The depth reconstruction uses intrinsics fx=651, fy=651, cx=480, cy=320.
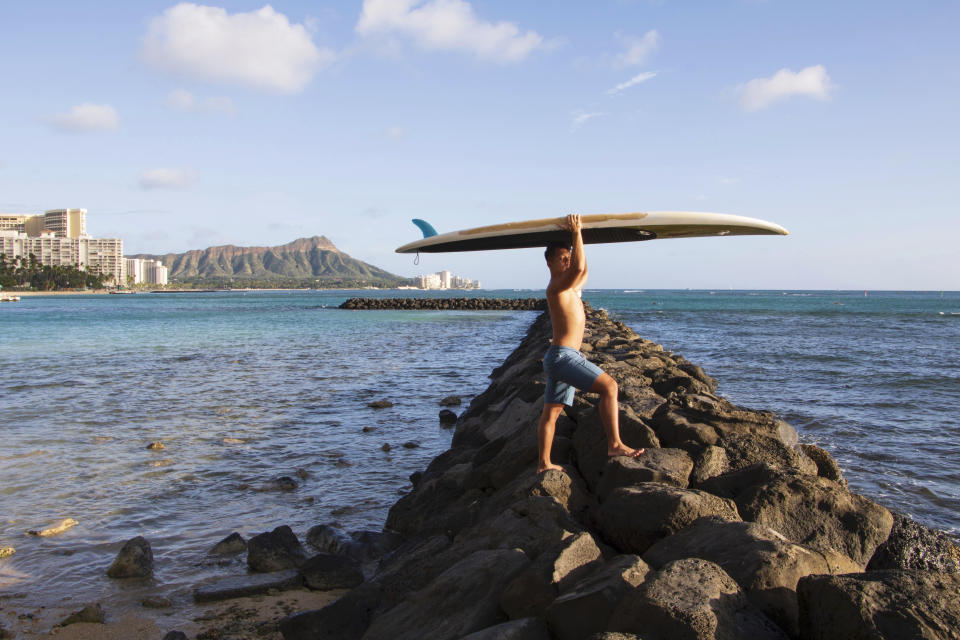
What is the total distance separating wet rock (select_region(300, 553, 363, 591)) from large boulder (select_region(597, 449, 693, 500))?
197cm

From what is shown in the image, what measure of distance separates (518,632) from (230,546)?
3.53 meters

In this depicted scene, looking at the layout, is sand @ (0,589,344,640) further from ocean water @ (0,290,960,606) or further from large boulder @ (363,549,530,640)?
large boulder @ (363,549,530,640)

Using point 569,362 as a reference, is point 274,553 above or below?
below

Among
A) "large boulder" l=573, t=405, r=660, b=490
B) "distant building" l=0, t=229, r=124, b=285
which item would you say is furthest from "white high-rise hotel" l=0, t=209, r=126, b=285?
"large boulder" l=573, t=405, r=660, b=490

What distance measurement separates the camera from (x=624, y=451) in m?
4.69

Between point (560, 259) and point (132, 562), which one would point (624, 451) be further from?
point (132, 562)

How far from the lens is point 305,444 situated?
928 centimetres

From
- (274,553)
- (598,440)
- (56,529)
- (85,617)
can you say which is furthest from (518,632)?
(56,529)

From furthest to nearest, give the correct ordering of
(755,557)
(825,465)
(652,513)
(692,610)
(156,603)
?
(825,465), (156,603), (652,513), (755,557), (692,610)

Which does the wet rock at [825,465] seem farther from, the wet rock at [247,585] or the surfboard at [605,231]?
the wet rock at [247,585]

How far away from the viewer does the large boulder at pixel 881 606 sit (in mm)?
2393

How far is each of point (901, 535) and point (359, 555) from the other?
3836 millimetres

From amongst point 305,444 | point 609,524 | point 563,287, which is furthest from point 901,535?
point 305,444

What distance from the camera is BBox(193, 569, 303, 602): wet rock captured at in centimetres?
467
